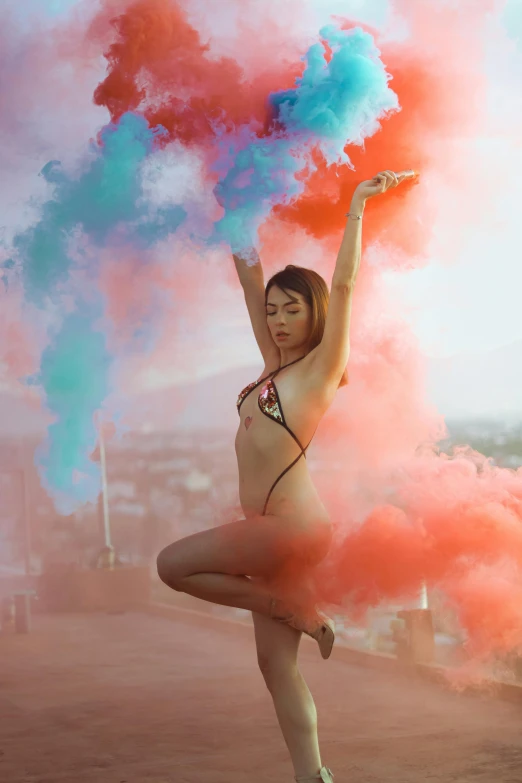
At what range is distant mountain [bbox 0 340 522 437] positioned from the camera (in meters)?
5.89

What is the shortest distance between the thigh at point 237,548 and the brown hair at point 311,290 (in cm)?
57

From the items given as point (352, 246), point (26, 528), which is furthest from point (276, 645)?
point (26, 528)

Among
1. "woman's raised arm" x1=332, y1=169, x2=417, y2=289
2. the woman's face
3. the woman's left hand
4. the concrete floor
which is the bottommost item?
the concrete floor

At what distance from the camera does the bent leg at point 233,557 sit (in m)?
2.60

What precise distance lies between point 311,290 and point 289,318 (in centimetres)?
11

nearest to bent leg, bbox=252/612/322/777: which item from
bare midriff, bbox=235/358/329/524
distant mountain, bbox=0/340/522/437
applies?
bare midriff, bbox=235/358/329/524

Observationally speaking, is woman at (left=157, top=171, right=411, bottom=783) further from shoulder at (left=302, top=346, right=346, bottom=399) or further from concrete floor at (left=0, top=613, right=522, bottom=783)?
concrete floor at (left=0, top=613, right=522, bottom=783)

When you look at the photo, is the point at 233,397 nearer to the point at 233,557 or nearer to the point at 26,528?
the point at 26,528

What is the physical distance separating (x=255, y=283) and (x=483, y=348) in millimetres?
2931

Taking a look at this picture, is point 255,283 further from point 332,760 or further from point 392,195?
point 332,760

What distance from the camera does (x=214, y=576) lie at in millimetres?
2609

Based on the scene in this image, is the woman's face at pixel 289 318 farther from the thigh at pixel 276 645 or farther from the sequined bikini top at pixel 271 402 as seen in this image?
the thigh at pixel 276 645

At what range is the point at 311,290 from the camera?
279cm

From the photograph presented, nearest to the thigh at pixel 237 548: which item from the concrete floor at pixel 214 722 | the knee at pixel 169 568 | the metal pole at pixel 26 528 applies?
the knee at pixel 169 568
